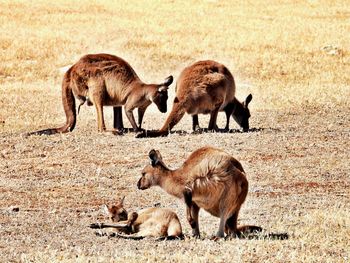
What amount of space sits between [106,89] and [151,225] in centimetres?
797

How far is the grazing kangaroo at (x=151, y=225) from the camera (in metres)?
8.34

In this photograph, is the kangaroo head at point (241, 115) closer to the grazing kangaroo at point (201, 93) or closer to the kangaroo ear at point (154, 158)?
the grazing kangaroo at point (201, 93)

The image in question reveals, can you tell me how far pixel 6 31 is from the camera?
31625mm

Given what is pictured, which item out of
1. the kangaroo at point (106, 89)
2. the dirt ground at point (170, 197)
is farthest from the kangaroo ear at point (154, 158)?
the kangaroo at point (106, 89)

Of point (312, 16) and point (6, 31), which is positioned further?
point (312, 16)

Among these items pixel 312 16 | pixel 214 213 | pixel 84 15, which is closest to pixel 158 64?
pixel 84 15

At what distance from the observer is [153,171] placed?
8.87m

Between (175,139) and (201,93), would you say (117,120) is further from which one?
(175,139)

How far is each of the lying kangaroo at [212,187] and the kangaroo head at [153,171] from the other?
26 cm

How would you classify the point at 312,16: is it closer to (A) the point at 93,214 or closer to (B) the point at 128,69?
(B) the point at 128,69

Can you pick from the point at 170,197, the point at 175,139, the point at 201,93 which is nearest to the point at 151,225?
the point at 170,197

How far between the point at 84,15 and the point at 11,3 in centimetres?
470

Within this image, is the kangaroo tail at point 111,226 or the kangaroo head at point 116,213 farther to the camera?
the kangaroo head at point 116,213

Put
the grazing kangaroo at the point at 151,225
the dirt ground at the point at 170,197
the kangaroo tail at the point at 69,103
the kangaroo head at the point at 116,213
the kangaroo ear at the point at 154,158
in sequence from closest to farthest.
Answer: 1. the dirt ground at the point at 170,197
2. the grazing kangaroo at the point at 151,225
3. the kangaroo ear at the point at 154,158
4. the kangaroo head at the point at 116,213
5. the kangaroo tail at the point at 69,103
